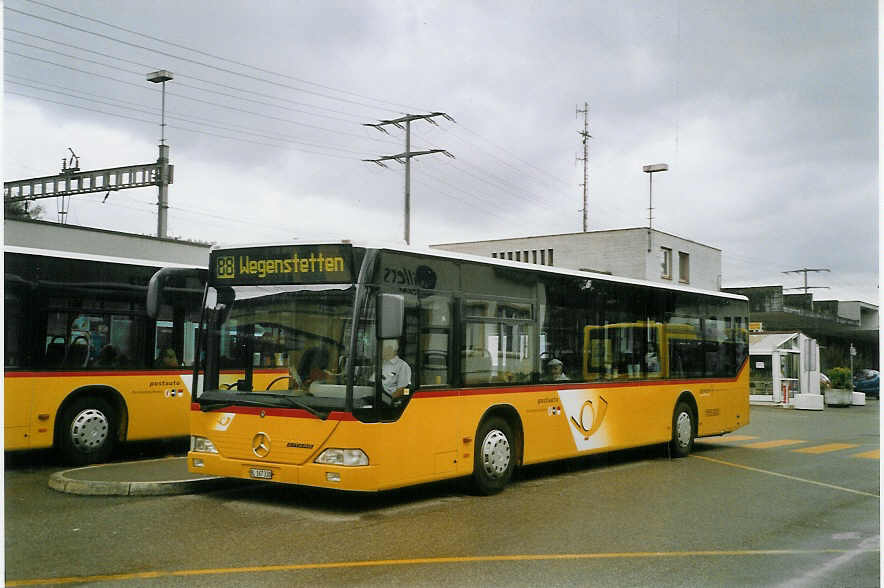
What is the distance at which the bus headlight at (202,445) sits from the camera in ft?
33.2

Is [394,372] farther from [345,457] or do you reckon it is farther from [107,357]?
[107,357]

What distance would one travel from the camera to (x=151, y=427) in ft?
44.2

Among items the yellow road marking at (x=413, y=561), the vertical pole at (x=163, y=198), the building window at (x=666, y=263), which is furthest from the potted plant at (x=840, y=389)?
the yellow road marking at (x=413, y=561)

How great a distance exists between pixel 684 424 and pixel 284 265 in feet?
28.5

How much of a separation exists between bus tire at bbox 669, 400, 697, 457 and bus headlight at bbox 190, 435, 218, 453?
8.34 meters

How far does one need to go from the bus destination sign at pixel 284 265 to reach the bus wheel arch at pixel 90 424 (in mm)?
3529

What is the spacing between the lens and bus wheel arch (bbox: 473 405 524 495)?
35.8 ft

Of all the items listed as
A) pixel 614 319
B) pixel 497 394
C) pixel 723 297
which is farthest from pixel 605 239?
pixel 497 394

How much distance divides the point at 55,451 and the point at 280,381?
4.88m

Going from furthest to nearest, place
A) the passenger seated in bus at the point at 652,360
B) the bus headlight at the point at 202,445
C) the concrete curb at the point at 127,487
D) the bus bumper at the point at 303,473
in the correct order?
1. the passenger seated in bus at the point at 652,360
2. the concrete curb at the point at 127,487
3. the bus headlight at the point at 202,445
4. the bus bumper at the point at 303,473

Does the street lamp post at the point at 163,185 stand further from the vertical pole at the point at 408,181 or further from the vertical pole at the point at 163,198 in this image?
the vertical pole at the point at 408,181

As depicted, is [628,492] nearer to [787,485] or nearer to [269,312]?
[787,485]

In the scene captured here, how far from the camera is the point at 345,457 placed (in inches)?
367

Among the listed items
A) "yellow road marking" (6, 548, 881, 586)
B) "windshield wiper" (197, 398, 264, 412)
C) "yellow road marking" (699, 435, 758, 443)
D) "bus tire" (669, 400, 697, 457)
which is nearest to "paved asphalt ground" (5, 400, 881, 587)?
"yellow road marking" (6, 548, 881, 586)
